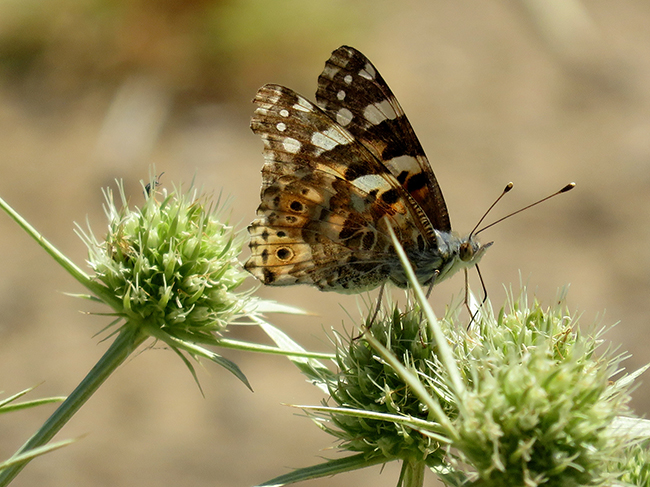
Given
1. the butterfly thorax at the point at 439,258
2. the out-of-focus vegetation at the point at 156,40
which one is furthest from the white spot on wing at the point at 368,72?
the out-of-focus vegetation at the point at 156,40

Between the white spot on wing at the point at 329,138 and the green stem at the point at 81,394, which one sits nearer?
the green stem at the point at 81,394

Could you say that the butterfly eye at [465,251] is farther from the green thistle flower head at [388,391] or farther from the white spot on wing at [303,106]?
the white spot on wing at [303,106]

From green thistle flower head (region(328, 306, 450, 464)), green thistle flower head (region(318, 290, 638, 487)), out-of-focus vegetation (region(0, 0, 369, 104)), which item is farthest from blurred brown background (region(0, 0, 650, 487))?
green thistle flower head (region(318, 290, 638, 487))

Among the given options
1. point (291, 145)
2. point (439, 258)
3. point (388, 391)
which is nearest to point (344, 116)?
point (291, 145)

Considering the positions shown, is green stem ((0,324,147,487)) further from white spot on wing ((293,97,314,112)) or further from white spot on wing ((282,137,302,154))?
white spot on wing ((293,97,314,112))

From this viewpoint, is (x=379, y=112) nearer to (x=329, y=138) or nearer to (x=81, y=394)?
(x=329, y=138)

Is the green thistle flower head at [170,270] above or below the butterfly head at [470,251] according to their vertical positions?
above

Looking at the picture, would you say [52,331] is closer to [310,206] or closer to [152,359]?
[152,359]
